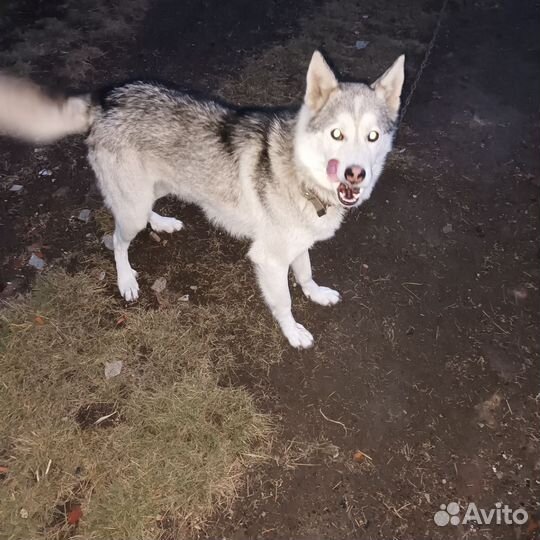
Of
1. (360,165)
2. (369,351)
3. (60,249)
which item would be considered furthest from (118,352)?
(360,165)

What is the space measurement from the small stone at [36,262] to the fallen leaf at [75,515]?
2.22 meters

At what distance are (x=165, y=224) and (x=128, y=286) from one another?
79 centimetres

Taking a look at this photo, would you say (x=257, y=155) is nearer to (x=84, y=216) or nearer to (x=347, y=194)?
(x=347, y=194)

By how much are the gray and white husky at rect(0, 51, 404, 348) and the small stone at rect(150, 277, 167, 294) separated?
644 millimetres

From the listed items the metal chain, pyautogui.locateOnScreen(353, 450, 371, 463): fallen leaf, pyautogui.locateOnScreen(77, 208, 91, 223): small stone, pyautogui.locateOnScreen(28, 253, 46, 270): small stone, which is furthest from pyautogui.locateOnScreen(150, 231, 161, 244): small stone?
the metal chain

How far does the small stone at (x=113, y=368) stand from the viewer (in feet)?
13.1

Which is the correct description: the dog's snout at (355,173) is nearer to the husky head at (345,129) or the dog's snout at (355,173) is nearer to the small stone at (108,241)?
the husky head at (345,129)

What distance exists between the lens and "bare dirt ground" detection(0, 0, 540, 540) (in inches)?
138

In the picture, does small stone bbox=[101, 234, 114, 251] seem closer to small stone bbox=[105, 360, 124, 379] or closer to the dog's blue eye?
small stone bbox=[105, 360, 124, 379]

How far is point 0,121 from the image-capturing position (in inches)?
233

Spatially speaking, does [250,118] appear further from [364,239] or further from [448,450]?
[448,450]

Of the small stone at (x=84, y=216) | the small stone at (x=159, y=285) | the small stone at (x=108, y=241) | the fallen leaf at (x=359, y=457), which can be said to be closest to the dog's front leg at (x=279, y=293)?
the fallen leaf at (x=359, y=457)

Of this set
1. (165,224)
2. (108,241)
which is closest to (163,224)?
(165,224)

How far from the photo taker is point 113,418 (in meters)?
3.76
